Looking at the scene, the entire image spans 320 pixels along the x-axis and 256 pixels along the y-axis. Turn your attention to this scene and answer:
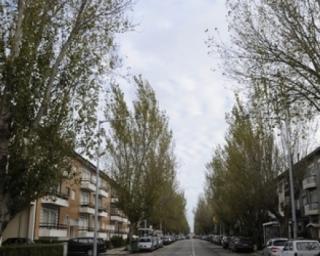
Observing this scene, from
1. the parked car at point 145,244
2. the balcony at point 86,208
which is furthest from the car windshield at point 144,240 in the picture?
the balcony at point 86,208

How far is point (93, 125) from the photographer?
1819cm

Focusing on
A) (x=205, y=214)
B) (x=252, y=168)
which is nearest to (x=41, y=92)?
(x=252, y=168)

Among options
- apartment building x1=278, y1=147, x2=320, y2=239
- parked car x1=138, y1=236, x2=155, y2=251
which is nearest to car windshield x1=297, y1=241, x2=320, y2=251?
apartment building x1=278, y1=147, x2=320, y2=239

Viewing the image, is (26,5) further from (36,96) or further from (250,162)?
(250,162)

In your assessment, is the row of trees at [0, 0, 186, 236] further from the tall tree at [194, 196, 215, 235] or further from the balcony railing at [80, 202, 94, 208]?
the tall tree at [194, 196, 215, 235]

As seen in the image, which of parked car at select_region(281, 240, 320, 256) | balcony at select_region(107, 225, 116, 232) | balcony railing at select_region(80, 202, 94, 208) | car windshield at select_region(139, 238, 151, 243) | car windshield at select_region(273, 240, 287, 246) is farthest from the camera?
balcony at select_region(107, 225, 116, 232)

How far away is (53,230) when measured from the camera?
169 ft

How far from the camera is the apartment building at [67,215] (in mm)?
44250

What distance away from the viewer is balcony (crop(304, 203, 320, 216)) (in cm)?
5909

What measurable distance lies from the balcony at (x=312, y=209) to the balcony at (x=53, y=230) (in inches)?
1140

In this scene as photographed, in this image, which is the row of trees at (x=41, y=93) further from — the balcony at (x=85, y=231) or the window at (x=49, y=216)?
the balcony at (x=85, y=231)

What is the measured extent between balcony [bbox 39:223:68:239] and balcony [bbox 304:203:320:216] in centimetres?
2895

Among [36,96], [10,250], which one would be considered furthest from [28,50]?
[10,250]

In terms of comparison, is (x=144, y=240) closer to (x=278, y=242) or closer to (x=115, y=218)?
(x=278, y=242)
